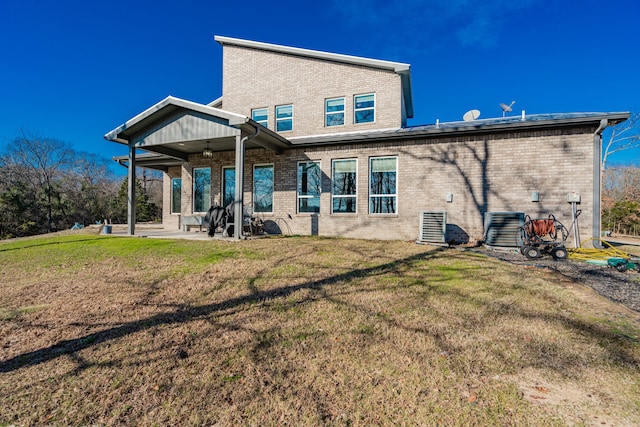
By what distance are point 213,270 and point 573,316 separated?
514cm

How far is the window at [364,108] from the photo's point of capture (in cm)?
1108

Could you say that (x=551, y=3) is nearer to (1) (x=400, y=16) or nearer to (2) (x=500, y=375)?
(1) (x=400, y=16)

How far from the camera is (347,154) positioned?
10203mm

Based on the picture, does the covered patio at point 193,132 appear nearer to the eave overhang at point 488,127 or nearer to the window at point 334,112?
the eave overhang at point 488,127

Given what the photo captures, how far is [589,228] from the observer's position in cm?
766

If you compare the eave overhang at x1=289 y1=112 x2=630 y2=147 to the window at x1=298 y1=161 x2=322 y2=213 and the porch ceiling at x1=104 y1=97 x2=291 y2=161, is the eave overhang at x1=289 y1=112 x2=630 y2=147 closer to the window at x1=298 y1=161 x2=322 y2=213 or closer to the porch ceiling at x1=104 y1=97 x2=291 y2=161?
the window at x1=298 y1=161 x2=322 y2=213

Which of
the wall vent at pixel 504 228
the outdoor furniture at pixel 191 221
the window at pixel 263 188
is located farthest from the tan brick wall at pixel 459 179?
the outdoor furniture at pixel 191 221

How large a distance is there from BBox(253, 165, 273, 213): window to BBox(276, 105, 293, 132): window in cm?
213

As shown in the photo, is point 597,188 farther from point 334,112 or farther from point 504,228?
point 334,112

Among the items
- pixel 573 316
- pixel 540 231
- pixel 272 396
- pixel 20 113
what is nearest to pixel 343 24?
pixel 540 231

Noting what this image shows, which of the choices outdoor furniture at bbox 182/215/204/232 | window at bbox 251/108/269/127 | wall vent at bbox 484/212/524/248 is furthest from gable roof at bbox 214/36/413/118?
outdoor furniture at bbox 182/215/204/232

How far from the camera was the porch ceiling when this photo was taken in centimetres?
875

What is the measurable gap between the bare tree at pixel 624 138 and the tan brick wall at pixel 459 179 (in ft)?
67.6

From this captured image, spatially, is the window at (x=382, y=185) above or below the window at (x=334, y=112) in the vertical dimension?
below
